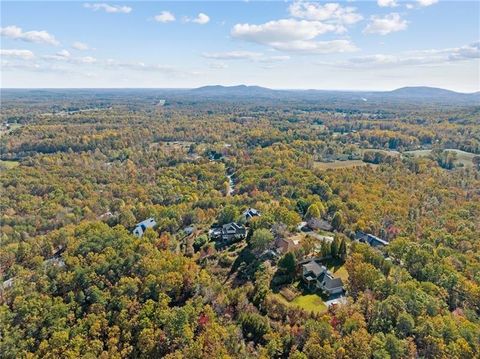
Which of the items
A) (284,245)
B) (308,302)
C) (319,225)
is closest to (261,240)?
(284,245)

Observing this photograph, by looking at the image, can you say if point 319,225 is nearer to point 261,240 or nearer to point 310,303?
point 261,240

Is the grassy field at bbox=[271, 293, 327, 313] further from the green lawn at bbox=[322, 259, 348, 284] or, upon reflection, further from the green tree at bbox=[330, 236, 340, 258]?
the green tree at bbox=[330, 236, 340, 258]

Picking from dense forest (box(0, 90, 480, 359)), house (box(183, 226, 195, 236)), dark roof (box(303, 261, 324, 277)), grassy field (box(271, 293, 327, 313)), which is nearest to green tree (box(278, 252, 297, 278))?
dense forest (box(0, 90, 480, 359))

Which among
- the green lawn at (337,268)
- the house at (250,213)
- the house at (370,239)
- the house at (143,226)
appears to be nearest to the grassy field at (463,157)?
the house at (370,239)

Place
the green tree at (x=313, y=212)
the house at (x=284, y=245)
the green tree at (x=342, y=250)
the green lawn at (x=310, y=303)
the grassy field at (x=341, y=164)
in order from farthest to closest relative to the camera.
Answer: the grassy field at (x=341, y=164)
the green tree at (x=313, y=212)
the house at (x=284, y=245)
the green tree at (x=342, y=250)
the green lawn at (x=310, y=303)

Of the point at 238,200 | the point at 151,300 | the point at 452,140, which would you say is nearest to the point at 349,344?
the point at 151,300

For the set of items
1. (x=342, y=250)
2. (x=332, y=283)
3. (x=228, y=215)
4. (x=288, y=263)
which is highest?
(x=228, y=215)

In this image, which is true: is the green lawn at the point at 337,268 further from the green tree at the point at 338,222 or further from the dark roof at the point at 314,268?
the green tree at the point at 338,222
